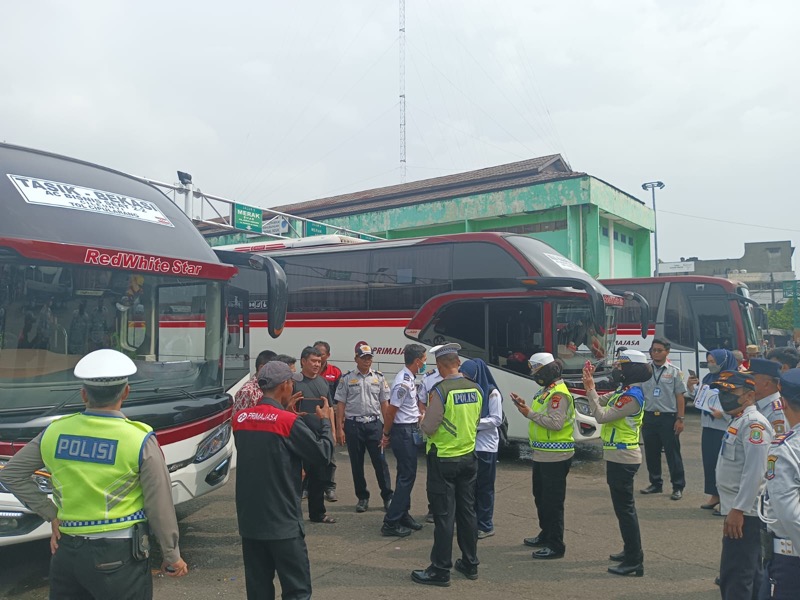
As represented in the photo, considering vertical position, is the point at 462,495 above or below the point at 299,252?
below

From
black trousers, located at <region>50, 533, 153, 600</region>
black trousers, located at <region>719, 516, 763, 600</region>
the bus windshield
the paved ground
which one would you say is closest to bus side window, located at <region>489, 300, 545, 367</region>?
the paved ground

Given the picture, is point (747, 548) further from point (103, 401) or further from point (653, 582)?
point (103, 401)

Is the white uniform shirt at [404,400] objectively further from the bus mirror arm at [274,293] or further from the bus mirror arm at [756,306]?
the bus mirror arm at [756,306]

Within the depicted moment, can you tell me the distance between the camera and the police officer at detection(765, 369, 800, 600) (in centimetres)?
281

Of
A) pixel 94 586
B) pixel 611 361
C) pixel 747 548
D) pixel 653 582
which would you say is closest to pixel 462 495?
pixel 653 582

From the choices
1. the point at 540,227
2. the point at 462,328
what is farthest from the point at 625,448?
the point at 540,227

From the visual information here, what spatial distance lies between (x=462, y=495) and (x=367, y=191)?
28.1 meters

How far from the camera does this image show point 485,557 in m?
5.48

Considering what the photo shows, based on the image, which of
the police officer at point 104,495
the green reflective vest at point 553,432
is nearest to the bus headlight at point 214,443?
the police officer at point 104,495

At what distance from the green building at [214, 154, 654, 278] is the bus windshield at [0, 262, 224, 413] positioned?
17.9 metres

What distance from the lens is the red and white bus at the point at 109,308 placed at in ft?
14.6

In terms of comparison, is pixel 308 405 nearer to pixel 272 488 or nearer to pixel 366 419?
pixel 366 419

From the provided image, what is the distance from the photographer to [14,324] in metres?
4.46

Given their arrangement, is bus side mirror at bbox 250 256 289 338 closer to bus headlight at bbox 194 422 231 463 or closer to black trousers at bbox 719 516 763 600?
bus headlight at bbox 194 422 231 463
